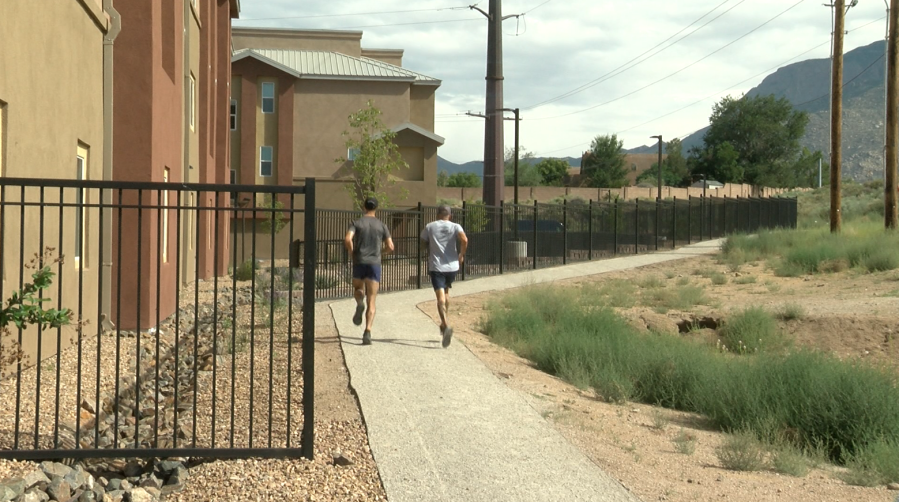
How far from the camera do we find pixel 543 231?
101 feet

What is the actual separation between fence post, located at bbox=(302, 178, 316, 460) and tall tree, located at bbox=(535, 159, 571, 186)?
11315 cm

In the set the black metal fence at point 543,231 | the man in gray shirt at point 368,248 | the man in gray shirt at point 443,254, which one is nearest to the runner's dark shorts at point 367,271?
the man in gray shirt at point 368,248

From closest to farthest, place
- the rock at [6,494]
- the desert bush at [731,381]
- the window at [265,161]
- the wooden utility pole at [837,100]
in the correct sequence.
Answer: the rock at [6,494] → the desert bush at [731,381] → the wooden utility pole at [837,100] → the window at [265,161]

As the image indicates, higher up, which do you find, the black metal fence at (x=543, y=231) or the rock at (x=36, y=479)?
the black metal fence at (x=543, y=231)

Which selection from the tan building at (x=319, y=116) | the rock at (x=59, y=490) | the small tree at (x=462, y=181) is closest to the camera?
the rock at (x=59, y=490)

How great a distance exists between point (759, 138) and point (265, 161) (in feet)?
226

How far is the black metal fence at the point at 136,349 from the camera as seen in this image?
687 cm

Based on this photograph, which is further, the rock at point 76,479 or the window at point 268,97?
the window at point 268,97

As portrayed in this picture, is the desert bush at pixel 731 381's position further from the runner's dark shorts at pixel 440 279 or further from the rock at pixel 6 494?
the rock at pixel 6 494

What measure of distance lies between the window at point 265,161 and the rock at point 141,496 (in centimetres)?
3725

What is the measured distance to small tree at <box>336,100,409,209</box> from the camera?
4069 centimetres

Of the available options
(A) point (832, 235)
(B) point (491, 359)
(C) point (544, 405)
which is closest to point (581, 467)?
(C) point (544, 405)

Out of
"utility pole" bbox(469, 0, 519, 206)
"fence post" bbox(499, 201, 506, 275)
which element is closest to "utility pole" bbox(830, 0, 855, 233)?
"fence post" bbox(499, 201, 506, 275)

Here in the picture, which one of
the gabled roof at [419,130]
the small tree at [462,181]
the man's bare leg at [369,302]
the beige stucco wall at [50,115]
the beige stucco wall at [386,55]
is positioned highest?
the beige stucco wall at [386,55]
